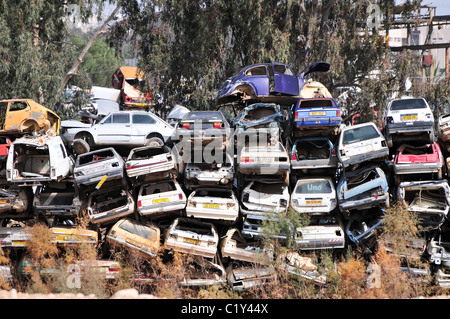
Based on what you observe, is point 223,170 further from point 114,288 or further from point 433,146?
point 433,146

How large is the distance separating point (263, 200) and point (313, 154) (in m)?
2.73

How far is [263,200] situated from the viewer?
14852 mm

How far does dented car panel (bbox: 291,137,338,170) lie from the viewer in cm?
1564

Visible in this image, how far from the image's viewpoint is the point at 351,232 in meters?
14.8

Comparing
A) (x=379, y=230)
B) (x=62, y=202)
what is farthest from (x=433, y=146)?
(x=62, y=202)

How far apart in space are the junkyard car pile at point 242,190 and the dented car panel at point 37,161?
0.03 meters

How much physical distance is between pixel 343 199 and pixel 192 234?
4.14 metres

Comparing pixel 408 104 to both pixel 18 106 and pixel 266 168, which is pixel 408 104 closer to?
pixel 266 168

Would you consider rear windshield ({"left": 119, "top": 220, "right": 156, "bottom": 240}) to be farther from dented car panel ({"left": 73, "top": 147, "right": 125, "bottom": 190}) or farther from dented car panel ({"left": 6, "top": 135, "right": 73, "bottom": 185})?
dented car panel ({"left": 6, "top": 135, "right": 73, "bottom": 185})

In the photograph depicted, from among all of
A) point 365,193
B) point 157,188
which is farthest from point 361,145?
point 157,188

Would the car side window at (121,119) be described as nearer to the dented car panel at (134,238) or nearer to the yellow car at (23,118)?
the yellow car at (23,118)

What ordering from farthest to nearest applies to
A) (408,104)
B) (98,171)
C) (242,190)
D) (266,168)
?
(408,104) → (242,190) → (266,168) → (98,171)

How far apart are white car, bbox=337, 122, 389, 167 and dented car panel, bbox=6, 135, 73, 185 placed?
7.99 m

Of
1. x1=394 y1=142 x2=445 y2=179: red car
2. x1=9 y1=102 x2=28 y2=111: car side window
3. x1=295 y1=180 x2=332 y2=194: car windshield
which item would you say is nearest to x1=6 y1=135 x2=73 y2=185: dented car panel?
x1=9 y1=102 x2=28 y2=111: car side window
